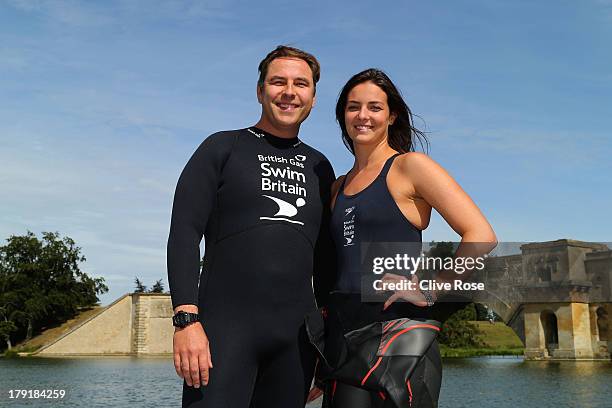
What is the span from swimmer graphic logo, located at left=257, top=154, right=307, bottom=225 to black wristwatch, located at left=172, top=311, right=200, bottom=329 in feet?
2.28

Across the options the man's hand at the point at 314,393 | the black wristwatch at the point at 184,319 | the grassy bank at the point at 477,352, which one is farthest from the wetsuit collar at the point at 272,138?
the grassy bank at the point at 477,352

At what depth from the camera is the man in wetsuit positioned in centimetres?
326

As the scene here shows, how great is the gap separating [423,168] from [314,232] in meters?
0.84

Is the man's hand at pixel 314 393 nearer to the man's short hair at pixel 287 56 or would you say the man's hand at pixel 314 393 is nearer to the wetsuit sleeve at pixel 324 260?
the wetsuit sleeve at pixel 324 260

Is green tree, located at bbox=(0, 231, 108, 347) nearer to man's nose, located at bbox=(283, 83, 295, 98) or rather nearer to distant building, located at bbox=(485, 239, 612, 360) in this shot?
distant building, located at bbox=(485, 239, 612, 360)

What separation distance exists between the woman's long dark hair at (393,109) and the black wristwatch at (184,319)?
1366mm

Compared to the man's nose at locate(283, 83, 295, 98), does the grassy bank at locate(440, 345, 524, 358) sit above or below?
below

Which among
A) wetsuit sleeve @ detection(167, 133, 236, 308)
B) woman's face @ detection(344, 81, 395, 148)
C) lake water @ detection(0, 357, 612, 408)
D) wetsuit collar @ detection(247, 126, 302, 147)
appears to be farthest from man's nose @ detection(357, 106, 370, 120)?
lake water @ detection(0, 357, 612, 408)

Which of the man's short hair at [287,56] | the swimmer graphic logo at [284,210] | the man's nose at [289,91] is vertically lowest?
the swimmer graphic logo at [284,210]

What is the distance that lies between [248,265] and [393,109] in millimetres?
1197

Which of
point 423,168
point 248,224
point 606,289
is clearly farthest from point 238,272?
point 606,289

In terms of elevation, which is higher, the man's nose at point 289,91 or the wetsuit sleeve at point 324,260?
the man's nose at point 289,91

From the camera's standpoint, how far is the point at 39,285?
57.9m

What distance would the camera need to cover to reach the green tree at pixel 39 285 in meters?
55.6
